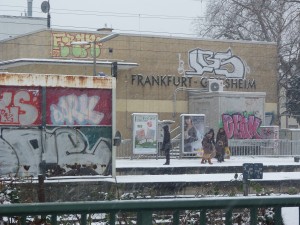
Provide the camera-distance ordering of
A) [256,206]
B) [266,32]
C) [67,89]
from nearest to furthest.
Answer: [256,206], [67,89], [266,32]

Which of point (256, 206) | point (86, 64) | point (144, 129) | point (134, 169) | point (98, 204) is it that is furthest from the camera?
point (86, 64)

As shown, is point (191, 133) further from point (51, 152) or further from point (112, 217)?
point (112, 217)

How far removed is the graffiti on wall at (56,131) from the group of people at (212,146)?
12.4 m

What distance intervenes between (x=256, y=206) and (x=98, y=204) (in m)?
1.25

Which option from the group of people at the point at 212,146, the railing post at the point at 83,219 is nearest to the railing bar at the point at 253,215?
the railing post at the point at 83,219

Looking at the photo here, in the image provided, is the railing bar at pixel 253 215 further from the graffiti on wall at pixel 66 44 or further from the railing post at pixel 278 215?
the graffiti on wall at pixel 66 44

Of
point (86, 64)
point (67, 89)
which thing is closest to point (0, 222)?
point (67, 89)

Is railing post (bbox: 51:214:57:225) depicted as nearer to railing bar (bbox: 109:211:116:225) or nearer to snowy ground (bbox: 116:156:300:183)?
railing bar (bbox: 109:211:116:225)

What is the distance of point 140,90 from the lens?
141 feet

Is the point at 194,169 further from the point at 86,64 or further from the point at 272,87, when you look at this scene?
the point at 272,87

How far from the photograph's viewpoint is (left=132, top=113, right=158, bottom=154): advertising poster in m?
34.3

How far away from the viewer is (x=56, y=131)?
60.5ft

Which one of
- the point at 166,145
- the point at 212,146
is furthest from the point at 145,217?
the point at 212,146

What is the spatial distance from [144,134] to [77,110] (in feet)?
51.4
